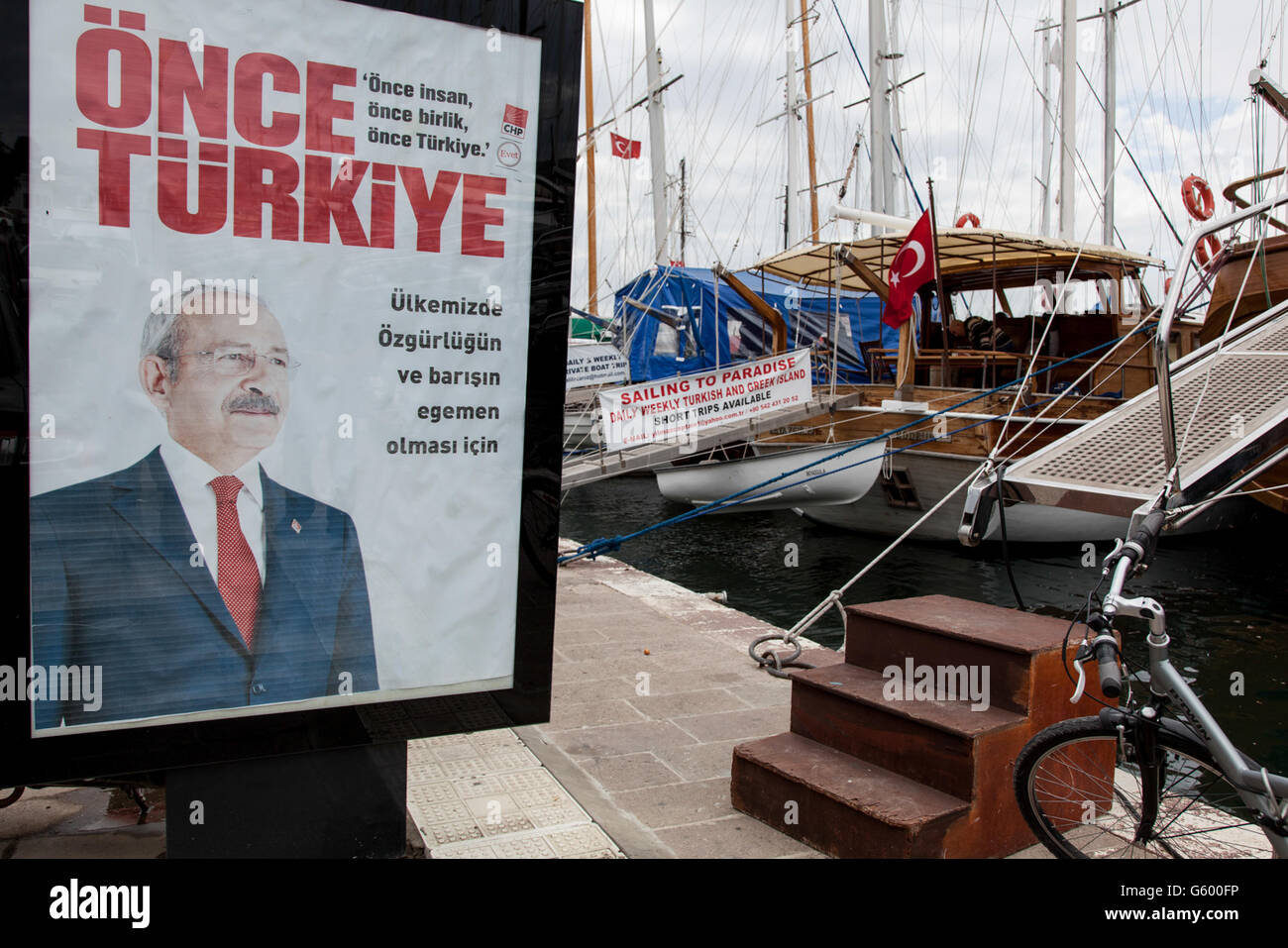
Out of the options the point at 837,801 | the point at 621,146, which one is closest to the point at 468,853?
the point at 837,801

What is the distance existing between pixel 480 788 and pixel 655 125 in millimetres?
27400

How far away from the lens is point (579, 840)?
12.4ft

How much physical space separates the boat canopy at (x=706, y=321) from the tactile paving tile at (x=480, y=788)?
20.8m

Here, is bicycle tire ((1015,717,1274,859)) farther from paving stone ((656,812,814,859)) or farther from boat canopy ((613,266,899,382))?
boat canopy ((613,266,899,382))

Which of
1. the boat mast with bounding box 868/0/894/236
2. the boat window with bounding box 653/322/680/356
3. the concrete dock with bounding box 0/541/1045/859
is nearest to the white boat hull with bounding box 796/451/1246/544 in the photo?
the boat mast with bounding box 868/0/894/236

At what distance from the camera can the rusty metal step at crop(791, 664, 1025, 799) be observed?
11.7ft

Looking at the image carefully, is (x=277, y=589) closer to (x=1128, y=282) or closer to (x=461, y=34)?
(x=461, y=34)

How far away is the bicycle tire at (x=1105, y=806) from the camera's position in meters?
3.34

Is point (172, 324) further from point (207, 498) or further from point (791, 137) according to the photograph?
point (791, 137)

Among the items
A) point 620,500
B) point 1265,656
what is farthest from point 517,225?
point 620,500

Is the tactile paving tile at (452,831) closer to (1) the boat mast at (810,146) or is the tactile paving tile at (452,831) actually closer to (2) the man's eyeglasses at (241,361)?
(2) the man's eyeglasses at (241,361)

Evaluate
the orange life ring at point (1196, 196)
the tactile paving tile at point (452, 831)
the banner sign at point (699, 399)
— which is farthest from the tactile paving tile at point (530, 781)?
the orange life ring at point (1196, 196)
